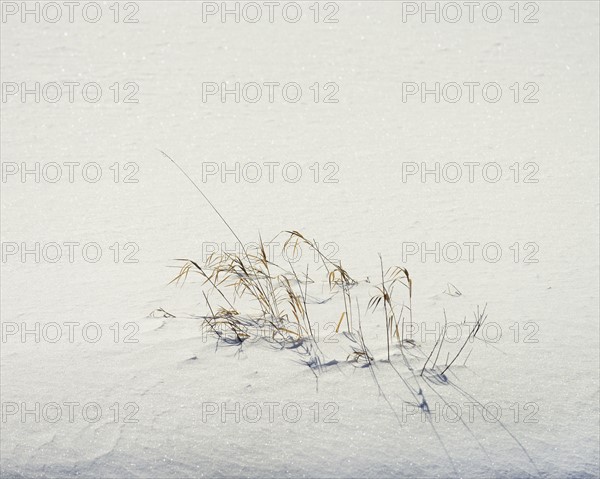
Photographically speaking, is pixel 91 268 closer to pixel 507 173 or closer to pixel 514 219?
pixel 514 219

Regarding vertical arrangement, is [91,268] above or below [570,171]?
below

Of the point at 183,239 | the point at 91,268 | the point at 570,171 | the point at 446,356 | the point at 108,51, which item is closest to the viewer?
the point at 446,356

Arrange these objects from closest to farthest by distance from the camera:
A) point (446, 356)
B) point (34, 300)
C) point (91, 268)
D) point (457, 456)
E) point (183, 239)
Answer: point (457, 456) → point (446, 356) → point (34, 300) → point (91, 268) → point (183, 239)

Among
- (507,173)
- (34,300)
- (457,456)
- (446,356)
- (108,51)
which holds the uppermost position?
(108,51)

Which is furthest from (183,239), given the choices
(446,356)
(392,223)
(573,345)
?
(573,345)

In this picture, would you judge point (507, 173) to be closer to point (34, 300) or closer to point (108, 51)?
point (34, 300)

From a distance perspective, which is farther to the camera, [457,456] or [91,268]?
[91,268]

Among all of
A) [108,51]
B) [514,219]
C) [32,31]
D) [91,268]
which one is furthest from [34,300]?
[32,31]
